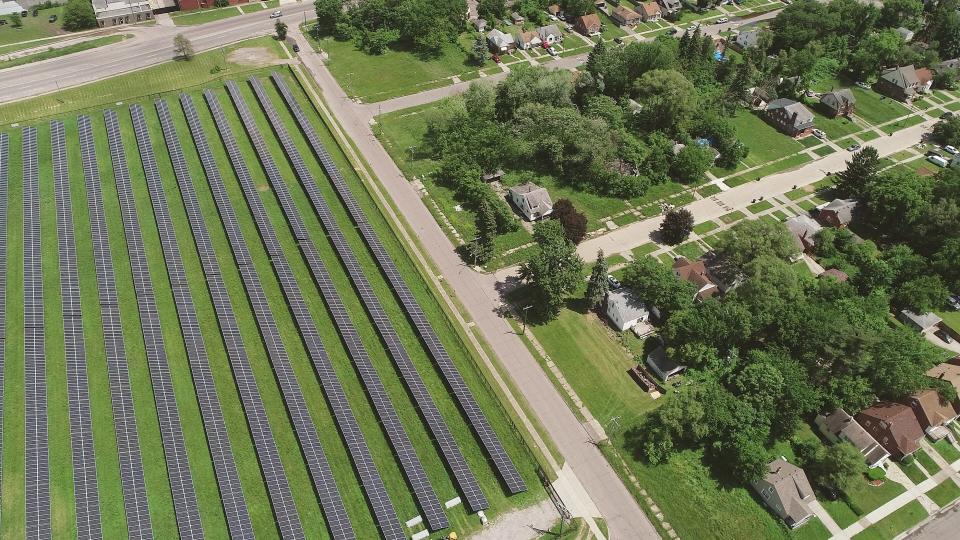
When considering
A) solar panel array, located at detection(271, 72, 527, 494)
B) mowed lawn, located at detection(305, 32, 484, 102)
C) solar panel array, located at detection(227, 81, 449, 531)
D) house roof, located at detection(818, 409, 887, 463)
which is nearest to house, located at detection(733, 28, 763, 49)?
mowed lawn, located at detection(305, 32, 484, 102)

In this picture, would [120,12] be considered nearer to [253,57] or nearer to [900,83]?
[253,57]

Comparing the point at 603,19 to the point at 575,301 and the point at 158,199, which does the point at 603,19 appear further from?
the point at 158,199

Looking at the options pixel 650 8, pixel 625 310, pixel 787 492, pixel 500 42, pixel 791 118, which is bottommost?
pixel 787 492

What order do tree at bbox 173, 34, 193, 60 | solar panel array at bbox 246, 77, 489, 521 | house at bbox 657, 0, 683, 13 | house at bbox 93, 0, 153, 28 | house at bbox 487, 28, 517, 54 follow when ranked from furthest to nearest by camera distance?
house at bbox 657, 0, 683, 13, house at bbox 487, 28, 517, 54, house at bbox 93, 0, 153, 28, tree at bbox 173, 34, 193, 60, solar panel array at bbox 246, 77, 489, 521

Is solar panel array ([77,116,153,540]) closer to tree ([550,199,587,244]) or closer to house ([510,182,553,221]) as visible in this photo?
house ([510,182,553,221])

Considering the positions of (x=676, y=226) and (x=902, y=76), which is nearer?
(x=676, y=226)

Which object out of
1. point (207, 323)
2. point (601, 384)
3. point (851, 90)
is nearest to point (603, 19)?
point (851, 90)

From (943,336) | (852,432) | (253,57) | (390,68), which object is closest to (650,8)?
(390,68)

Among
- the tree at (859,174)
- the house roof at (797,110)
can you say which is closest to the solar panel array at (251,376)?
the tree at (859,174)
